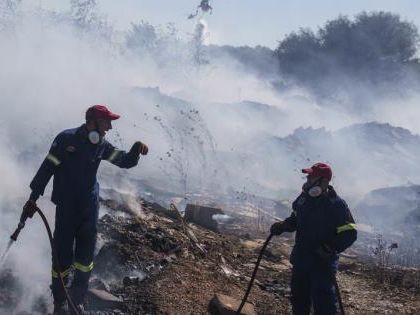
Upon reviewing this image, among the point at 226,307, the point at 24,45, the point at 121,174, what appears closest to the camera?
the point at 226,307

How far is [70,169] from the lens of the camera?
4613 millimetres

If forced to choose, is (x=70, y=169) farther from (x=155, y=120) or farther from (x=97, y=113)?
(x=155, y=120)

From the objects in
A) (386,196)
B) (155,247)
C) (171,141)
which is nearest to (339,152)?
(386,196)

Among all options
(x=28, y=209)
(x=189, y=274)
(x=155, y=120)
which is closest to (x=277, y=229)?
(x=189, y=274)

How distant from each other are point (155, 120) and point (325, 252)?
16.0m

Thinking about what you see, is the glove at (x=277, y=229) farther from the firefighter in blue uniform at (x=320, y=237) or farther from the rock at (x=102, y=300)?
the rock at (x=102, y=300)

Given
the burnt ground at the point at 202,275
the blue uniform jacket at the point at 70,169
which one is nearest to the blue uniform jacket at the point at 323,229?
the burnt ground at the point at 202,275

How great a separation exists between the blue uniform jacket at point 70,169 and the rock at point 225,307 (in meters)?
1.82

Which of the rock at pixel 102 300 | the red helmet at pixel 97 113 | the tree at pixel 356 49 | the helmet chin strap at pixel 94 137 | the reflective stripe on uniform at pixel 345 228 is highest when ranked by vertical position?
the tree at pixel 356 49

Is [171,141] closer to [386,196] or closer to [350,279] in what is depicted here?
[386,196]

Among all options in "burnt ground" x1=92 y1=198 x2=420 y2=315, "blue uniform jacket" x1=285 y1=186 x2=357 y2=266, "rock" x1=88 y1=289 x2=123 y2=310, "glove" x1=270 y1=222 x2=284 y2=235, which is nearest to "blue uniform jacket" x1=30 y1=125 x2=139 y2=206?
"rock" x1=88 y1=289 x2=123 y2=310

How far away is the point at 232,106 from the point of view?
27.6 metres

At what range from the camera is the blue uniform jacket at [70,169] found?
4.57 meters

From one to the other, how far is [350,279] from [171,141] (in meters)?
12.0
